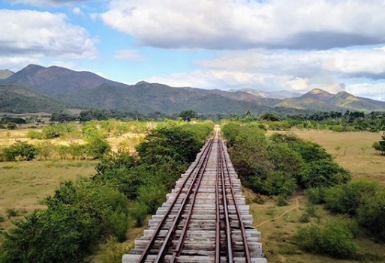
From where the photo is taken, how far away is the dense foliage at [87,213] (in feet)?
39.6

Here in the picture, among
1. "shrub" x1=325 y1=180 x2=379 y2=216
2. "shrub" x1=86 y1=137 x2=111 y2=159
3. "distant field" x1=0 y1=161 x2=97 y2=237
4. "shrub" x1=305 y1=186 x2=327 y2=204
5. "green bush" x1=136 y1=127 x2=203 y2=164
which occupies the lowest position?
"distant field" x1=0 y1=161 x2=97 y2=237

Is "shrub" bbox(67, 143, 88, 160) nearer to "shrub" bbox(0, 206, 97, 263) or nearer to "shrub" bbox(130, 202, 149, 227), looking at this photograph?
"shrub" bbox(130, 202, 149, 227)

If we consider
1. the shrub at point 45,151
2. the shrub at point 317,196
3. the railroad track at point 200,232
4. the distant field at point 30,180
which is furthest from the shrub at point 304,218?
the shrub at point 45,151

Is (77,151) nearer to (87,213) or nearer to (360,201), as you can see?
(87,213)

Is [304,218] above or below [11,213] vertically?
above

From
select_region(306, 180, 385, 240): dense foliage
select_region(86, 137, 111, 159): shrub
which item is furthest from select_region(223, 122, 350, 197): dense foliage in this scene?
select_region(86, 137, 111, 159): shrub

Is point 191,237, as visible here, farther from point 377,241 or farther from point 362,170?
point 362,170

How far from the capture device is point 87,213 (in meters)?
15.4

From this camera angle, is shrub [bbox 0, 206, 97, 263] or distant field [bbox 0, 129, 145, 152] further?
distant field [bbox 0, 129, 145, 152]

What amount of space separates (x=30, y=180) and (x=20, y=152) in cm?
2045

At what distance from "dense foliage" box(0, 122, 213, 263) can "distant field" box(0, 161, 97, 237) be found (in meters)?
6.50

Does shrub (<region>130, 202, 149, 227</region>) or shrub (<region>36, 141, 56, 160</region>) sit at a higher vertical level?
shrub (<region>130, 202, 149, 227</region>)

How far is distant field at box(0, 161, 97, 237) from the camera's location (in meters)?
27.0

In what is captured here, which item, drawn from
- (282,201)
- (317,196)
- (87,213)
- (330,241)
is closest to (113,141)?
(282,201)
